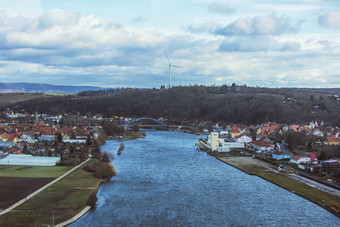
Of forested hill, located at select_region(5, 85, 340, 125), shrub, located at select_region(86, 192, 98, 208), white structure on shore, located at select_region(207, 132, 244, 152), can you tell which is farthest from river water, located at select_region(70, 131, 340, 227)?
forested hill, located at select_region(5, 85, 340, 125)

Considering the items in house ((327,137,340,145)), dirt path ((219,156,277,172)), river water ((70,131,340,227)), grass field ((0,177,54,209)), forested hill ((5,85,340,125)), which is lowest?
dirt path ((219,156,277,172))

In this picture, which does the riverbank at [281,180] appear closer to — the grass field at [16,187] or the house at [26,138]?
the grass field at [16,187]

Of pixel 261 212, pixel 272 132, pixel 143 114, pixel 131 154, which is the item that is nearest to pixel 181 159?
pixel 131 154

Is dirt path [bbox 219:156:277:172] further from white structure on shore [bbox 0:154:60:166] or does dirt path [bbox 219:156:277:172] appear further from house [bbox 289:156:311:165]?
white structure on shore [bbox 0:154:60:166]

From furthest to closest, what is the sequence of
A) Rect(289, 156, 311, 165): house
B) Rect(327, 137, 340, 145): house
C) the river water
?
1. Rect(327, 137, 340, 145): house
2. Rect(289, 156, 311, 165): house
3. the river water

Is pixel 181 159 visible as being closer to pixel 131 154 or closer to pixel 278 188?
pixel 131 154

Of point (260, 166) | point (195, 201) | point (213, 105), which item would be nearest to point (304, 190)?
point (195, 201)
